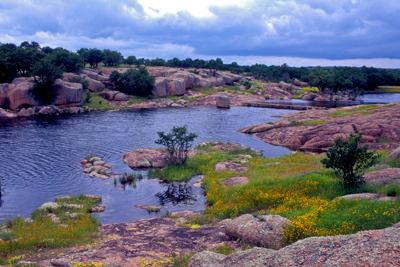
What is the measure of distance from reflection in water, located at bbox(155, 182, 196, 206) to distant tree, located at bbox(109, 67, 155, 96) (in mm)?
61312

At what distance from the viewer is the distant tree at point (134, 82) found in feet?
264

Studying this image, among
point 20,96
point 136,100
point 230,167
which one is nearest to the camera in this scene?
point 230,167

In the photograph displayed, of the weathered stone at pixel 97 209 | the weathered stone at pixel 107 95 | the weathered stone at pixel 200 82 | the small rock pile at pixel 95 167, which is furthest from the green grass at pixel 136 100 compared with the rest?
the weathered stone at pixel 97 209

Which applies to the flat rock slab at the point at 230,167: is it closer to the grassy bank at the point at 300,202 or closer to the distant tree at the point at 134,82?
the grassy bank at the point at 300,202

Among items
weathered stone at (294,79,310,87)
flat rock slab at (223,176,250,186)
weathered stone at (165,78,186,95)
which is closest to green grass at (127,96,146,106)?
weathered stone at (165,78,186,95)

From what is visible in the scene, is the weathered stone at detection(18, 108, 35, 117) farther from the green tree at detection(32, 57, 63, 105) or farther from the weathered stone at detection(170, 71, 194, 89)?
the weathered stone at detection(170, 71, 194, 89)

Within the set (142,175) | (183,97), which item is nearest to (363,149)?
(142,175)

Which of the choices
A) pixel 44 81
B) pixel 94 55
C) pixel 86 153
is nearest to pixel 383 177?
pixel 86 153

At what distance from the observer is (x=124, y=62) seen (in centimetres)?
12344

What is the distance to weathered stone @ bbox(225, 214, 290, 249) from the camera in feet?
30.3

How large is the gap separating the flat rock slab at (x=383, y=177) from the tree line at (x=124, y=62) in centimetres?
6491

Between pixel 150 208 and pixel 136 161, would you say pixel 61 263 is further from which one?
→ pixel 136 161

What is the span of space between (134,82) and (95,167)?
57.9 metres

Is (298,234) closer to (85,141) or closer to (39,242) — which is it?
(39,242)
